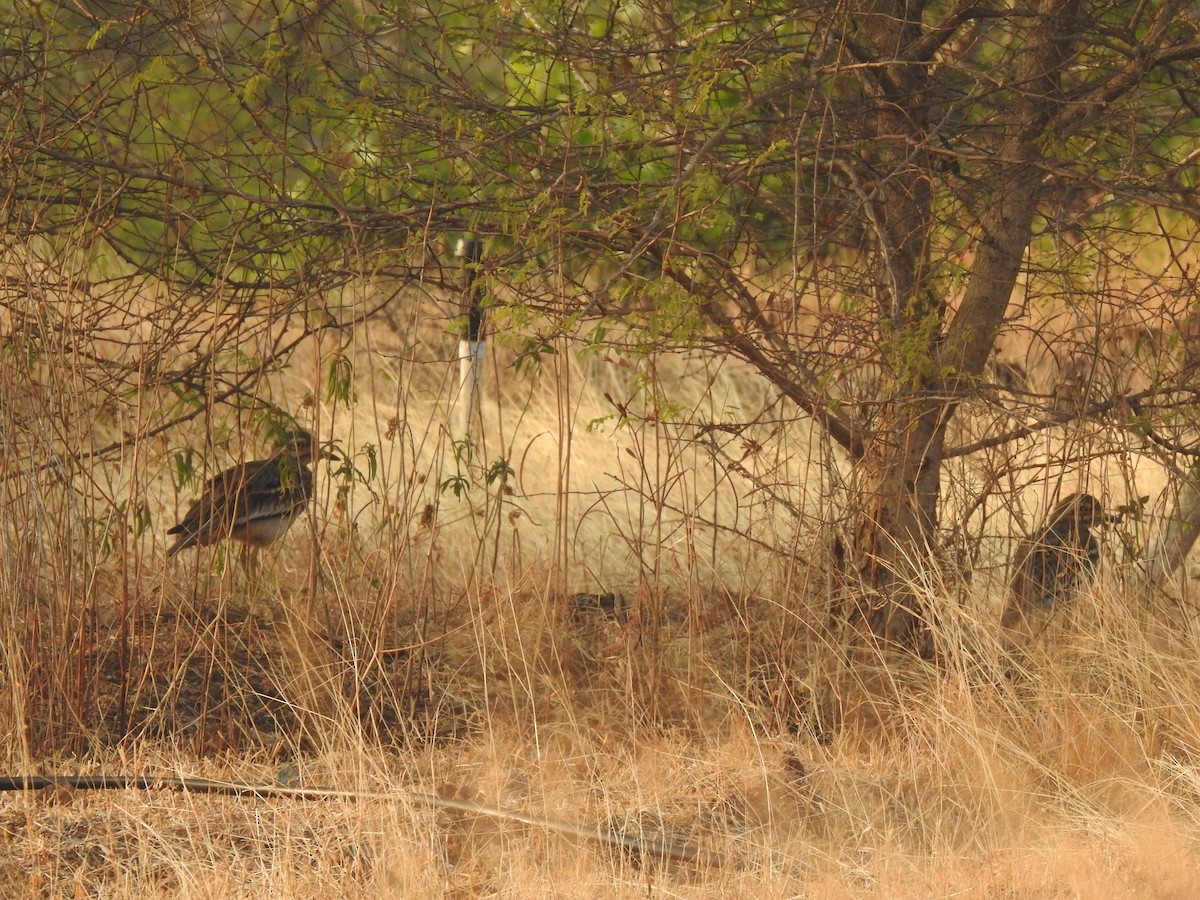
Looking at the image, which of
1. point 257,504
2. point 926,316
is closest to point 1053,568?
point 926,316

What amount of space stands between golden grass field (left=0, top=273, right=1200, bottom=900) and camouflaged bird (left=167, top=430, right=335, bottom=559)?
0.56ft

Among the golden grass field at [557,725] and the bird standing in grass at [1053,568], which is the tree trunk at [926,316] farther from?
the bird standing in grass at [1053,568]

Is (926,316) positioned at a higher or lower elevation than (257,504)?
higher

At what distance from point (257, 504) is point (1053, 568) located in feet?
9.94

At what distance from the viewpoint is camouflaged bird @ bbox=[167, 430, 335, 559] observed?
4.89 meters

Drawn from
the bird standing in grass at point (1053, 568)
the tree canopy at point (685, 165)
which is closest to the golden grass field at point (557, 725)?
the bird standing in grass at point (1053, 568)

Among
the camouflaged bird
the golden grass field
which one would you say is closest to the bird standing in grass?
the golden grass field

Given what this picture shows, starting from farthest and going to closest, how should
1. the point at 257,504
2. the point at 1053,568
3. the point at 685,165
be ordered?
1. the point at 1053,568
2. the point at 257,504
3. the point at 685,165

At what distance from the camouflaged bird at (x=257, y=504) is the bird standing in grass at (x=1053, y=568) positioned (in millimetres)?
2478

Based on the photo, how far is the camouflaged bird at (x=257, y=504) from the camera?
489 centimetres

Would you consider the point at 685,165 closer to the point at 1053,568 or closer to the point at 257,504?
the point at 257,504

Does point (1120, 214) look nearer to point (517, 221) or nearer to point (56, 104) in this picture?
point (517, 221)

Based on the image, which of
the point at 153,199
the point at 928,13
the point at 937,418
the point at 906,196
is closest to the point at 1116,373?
the point at 937,418

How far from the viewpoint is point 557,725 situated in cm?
442
